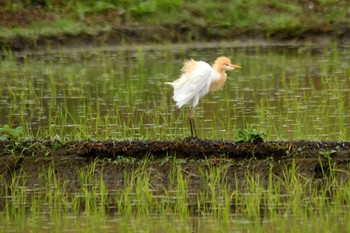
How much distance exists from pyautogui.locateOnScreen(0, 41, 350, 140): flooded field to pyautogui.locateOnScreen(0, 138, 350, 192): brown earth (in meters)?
0.68

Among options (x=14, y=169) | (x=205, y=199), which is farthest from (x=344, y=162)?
(x=14, y=169)

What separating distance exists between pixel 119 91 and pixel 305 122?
3.31 meters

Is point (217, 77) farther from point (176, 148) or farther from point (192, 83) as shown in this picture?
point (176, 148)

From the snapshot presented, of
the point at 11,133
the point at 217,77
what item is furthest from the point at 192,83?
the point at 11,133

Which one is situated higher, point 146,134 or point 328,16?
point 328,16

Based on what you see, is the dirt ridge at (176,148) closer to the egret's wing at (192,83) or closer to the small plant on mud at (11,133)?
the small plant on mud at (11,133)

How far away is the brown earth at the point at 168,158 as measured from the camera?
8.30 m

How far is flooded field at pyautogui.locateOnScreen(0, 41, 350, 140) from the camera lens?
33.6ft

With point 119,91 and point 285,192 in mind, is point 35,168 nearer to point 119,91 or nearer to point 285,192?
point 285,192

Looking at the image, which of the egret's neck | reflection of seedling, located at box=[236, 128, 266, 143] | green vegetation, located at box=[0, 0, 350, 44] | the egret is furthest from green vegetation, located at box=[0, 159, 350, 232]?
green vegetation, located at box=[0, 0, 350, 44]

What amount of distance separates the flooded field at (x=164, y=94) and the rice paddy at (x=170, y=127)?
0.08ft

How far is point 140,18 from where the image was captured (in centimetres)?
1736

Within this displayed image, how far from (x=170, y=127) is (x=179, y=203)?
7.87 feet

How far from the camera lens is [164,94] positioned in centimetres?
1269
